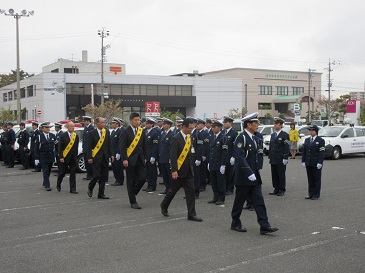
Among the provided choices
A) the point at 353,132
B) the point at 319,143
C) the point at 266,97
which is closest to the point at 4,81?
the point at 266,97

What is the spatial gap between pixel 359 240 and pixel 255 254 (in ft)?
6.19

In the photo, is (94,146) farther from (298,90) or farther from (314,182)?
(298,90)

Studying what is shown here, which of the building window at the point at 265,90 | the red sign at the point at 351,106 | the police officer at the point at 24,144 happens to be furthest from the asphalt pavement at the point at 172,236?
the building window at the point at 265,90

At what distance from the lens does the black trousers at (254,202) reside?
7.08 m

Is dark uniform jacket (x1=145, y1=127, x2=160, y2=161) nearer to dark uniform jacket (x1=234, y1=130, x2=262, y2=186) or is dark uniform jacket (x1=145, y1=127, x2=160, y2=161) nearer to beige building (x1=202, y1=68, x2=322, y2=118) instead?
dark uniform jacket (x1=234, y1=130, x2=262, y2=186)

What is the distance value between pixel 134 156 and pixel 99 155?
1.44 m

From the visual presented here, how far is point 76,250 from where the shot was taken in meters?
6.30

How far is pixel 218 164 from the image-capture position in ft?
33.0

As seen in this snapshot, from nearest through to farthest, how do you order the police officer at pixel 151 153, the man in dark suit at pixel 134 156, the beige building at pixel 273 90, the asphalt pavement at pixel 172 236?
the asphalt pavement at pixel 172 236, the man in dark suit at pixel 134 156, the police officer at pixel 151 153, the beige building at pixel 273 90

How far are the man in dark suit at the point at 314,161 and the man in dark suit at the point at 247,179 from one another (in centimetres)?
366

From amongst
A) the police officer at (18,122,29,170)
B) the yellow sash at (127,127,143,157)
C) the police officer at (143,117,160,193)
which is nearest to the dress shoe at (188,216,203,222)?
the yellow sash at (127,127,143,157)

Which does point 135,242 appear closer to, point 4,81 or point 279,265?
point 279,265

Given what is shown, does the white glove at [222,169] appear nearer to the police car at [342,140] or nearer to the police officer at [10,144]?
the police officer at [10,144]

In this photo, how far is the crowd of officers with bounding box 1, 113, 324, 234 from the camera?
292 inches
